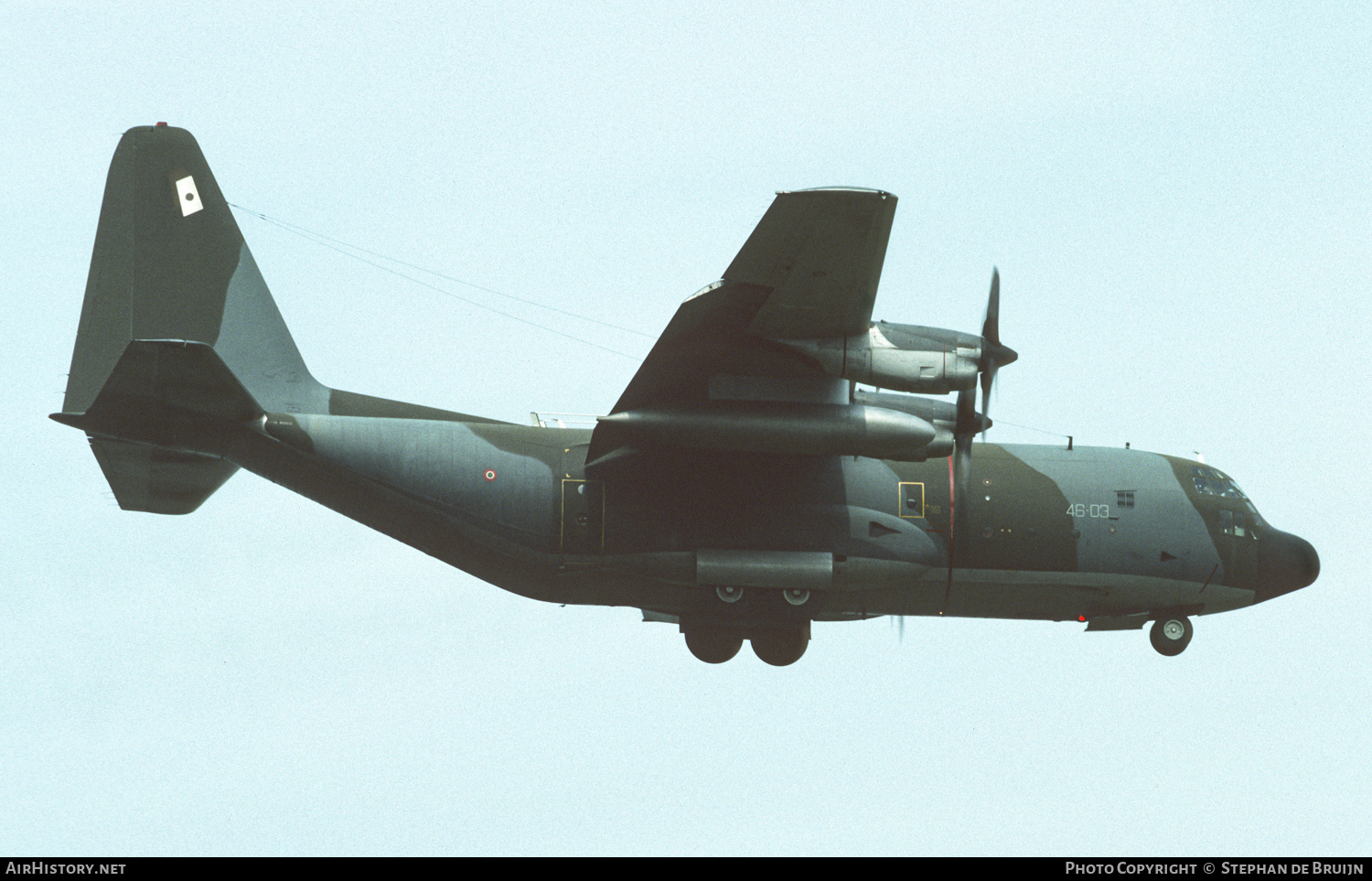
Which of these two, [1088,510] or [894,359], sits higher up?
[894,359]

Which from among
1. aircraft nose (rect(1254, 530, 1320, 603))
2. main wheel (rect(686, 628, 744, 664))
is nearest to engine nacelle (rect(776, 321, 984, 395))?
main wheel (rect(686, 628, 744, 664))

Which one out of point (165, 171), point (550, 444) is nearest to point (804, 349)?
point (550, 444)

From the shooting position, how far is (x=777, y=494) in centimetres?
2464

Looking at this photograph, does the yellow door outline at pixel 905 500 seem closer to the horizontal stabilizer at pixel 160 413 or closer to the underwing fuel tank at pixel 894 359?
the underwing fuel tank at pixel 894 359

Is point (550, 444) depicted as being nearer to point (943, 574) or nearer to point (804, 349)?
point (804, 349)

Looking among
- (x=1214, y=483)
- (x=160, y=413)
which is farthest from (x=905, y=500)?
(x=160, y=413)

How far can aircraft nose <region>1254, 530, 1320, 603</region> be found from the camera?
2698cm

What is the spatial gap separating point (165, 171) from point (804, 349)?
426 inches

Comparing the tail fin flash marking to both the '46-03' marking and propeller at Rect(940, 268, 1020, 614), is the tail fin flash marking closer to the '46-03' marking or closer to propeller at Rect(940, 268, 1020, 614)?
propeller at Rect(940, 268, 1020, 614)

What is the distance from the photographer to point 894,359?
22484 millimetres

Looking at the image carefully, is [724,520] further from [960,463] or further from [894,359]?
[894,359]

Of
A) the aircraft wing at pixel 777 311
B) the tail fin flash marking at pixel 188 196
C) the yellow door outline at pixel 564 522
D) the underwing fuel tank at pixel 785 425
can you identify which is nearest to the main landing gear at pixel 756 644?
the yellow door outline at pixel 564 522

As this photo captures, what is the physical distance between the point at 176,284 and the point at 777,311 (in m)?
9.66

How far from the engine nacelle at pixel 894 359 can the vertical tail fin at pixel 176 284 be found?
8.25m
